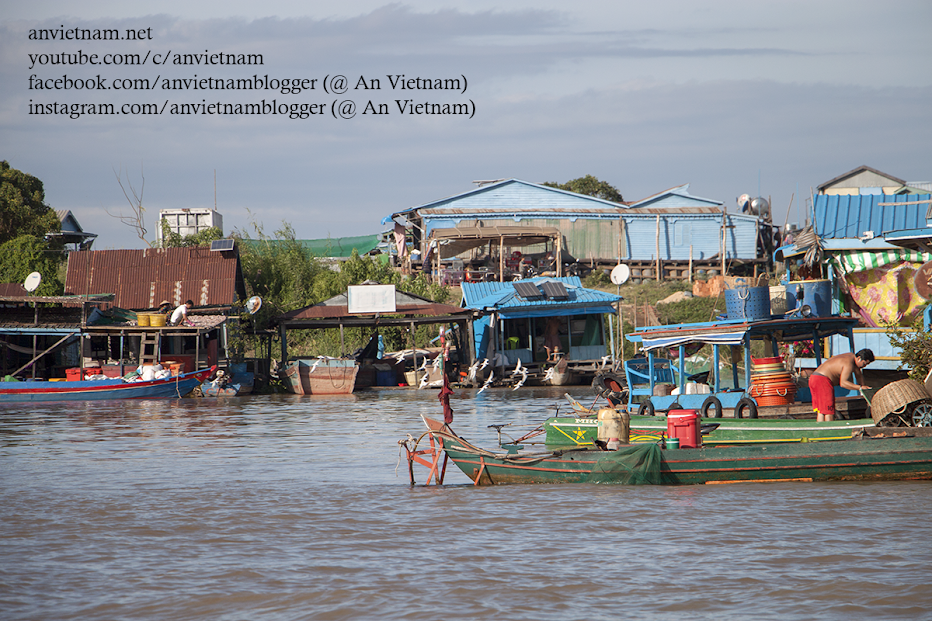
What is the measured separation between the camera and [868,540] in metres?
8.69

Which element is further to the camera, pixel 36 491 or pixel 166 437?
pixel 166 437

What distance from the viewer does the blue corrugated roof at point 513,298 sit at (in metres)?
29.2

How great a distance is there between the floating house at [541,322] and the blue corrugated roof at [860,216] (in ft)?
28.7

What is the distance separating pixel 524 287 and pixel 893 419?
18333mm

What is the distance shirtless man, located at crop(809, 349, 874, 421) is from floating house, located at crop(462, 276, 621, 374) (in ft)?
53.1

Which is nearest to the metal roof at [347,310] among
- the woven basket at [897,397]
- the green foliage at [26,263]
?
the green foliage at [26,263]

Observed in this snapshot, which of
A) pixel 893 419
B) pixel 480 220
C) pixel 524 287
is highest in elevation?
pixel 480 220

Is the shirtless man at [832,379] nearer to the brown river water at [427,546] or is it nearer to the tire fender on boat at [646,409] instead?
the brown river water at [427,546]

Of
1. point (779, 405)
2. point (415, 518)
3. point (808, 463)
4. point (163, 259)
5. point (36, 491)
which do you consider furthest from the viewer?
point (163, 259)

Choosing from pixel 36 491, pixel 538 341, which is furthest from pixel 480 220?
pixel 36 491

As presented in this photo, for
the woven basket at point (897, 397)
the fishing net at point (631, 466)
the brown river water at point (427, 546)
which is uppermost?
the woven basket at point (897, 397)

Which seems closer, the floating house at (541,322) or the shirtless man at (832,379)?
the shirtless man at (832,379)

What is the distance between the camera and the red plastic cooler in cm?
1146

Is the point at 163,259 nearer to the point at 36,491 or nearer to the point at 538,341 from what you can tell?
the point at 538,341
